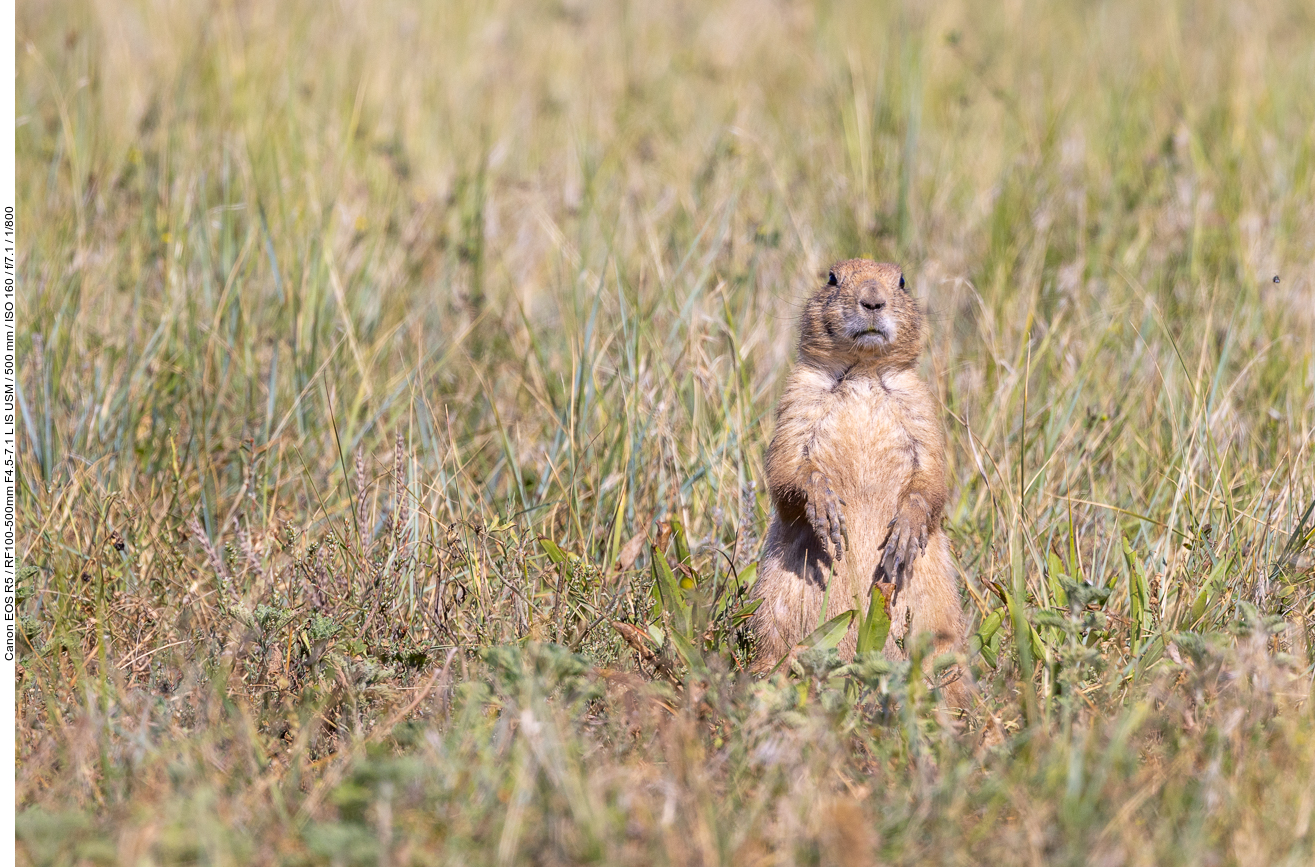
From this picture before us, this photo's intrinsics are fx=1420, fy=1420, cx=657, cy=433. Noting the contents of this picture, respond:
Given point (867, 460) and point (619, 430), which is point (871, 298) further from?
point (619, 430)

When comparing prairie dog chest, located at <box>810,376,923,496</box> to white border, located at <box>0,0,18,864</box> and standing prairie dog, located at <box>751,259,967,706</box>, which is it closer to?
standing prairie dog, located at <box>751,259,967,706</box>

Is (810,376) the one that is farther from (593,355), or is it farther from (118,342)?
(118,342)

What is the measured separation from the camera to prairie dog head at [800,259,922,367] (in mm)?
3916

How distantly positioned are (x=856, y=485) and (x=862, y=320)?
17.9 inches

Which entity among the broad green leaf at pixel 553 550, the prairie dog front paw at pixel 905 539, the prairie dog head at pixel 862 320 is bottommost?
the broad green leaf at pixel 553 550

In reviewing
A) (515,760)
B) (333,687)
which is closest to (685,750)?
(515,760)

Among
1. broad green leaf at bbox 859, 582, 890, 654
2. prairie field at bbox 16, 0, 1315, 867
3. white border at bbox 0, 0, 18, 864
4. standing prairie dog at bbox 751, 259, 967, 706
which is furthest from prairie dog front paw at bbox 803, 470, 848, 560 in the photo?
white border at bbox 0, 0, 18, 864

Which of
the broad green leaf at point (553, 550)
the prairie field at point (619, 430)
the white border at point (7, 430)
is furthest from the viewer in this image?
the broad green leaf at point (553, 550)

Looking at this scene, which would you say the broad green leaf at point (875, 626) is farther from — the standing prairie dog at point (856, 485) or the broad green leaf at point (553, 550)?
the broad green leaf at point (553, 550)

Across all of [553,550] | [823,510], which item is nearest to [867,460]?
[823,510]

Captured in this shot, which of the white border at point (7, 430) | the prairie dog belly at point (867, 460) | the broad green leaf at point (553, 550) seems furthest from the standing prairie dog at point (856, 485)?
the white border at point (7, 430)

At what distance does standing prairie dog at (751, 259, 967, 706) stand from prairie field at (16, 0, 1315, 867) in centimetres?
20

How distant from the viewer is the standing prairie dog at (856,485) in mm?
3752

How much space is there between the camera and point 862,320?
12.8 feet
